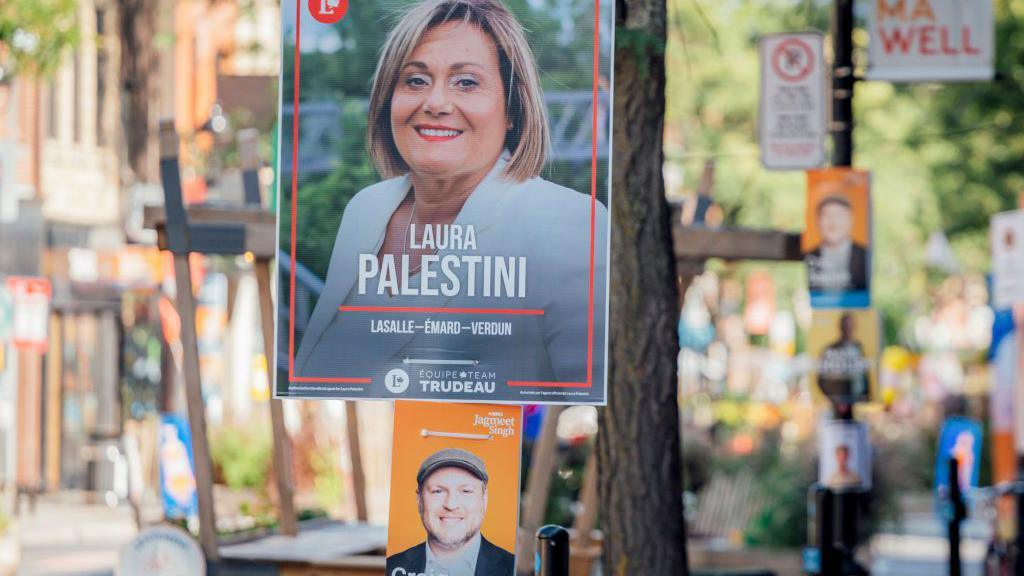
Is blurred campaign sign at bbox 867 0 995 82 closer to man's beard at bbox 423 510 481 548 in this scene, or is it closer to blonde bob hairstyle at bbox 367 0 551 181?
blonde bob hairstyle at bbox 367 0 551 181

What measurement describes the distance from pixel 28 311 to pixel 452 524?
672 inches

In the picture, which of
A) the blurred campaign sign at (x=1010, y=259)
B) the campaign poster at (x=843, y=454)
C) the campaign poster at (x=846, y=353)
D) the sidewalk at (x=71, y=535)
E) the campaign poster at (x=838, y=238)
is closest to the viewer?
the campaign poster at (x=838, y=238)

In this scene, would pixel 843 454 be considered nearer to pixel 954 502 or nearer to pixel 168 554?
pixel 954 502

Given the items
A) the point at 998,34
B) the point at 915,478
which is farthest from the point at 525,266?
the point at 998,34

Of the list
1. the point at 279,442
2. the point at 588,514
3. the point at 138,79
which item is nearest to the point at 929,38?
the point at 588,514

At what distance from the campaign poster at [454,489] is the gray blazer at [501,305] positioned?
0.12 m

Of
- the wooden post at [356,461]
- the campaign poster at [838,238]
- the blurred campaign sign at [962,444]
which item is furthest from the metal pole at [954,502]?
the wooden post at [356,461]

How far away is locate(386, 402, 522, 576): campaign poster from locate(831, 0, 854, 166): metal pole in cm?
597

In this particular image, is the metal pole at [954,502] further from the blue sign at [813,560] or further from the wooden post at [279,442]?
the wooden post at [279,442]

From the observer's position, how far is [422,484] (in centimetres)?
571

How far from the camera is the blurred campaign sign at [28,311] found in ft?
70.5

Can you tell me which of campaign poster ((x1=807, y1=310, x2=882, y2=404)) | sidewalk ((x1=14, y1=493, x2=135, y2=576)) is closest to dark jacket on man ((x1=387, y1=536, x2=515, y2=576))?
campaign poster ((x1=807, y1=310, x2=882, y2=404))

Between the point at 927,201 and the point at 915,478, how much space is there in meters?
16.2

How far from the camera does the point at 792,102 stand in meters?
10.9
